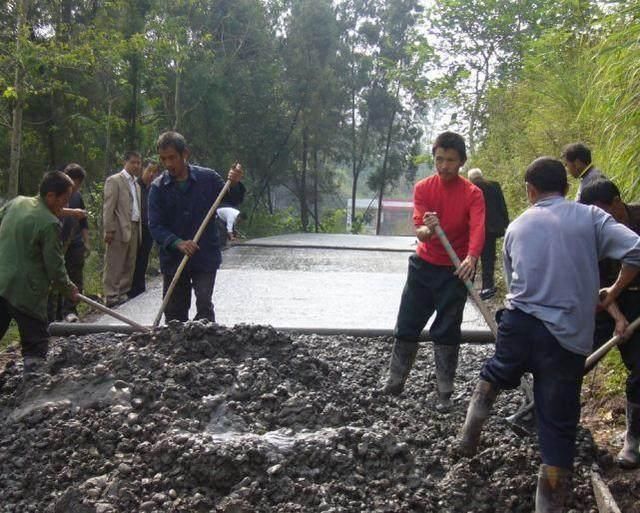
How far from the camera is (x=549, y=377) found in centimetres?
370

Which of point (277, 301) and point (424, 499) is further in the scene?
point (277, 301)

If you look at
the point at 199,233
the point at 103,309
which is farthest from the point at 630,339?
the point at 103,309

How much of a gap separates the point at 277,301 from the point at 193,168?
4.08 meters

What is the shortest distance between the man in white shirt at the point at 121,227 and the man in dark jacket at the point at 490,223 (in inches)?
171

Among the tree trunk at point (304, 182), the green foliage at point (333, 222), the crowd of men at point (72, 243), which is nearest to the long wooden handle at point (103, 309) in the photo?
the crowd of men at point (72, 243)

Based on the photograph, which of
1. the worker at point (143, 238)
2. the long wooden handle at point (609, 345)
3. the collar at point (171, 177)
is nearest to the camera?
the long wooden handle at point (609, 345)

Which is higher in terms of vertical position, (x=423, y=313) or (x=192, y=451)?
(x=423, y=313)

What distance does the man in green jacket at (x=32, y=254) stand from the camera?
5.49m

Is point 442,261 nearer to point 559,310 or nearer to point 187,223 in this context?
point 559,310

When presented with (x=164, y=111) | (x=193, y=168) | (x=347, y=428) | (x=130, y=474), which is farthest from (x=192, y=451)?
(x=164, y=111)

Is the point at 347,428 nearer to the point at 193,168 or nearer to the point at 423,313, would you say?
the point at 423,313

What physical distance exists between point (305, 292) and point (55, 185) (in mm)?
6122

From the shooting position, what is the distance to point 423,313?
5.42 metres

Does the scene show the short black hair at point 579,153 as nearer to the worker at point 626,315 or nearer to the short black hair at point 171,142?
the worker at point 626,315
